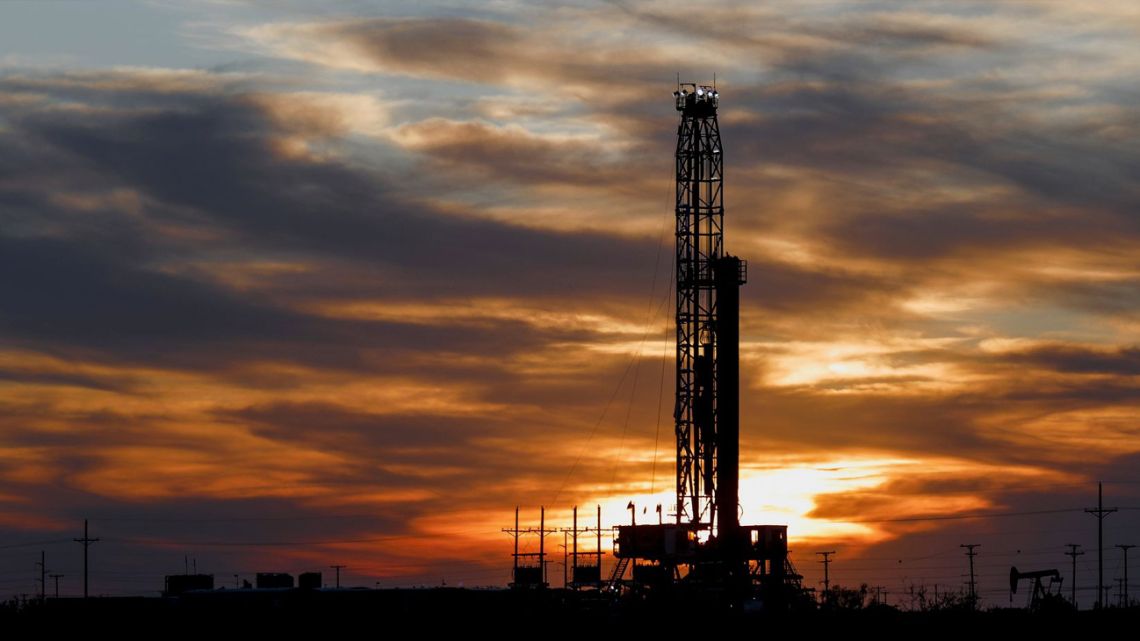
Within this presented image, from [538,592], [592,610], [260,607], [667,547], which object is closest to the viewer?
[592,610]

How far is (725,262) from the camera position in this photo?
419 feet

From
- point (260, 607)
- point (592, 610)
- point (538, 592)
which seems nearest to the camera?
point (592, 610)

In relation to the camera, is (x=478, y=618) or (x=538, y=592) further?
(x=538, y=592)

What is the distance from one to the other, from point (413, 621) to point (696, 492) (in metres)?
35.6

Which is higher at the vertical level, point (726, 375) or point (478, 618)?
point (726, 375)

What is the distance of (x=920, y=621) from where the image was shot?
9250 cm

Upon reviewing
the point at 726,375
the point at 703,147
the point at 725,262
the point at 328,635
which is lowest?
the point at 328,635

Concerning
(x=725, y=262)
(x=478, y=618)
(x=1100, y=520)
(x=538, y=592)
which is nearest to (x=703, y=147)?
(x=725, y=262)

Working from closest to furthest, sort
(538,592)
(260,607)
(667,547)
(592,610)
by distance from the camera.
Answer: (592,610), (260,607), (538,592), (667,547)

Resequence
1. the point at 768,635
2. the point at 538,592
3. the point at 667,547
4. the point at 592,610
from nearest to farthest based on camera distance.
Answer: the point at 768,635, the point at 592,610, the point at 538,592, the point at 667,547

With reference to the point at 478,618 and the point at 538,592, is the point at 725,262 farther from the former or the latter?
the point at 478,618

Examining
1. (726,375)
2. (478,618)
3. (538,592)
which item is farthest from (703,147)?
(478,618)

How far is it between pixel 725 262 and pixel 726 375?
26.9 ft

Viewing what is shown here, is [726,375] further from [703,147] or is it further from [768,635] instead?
[768,635]
